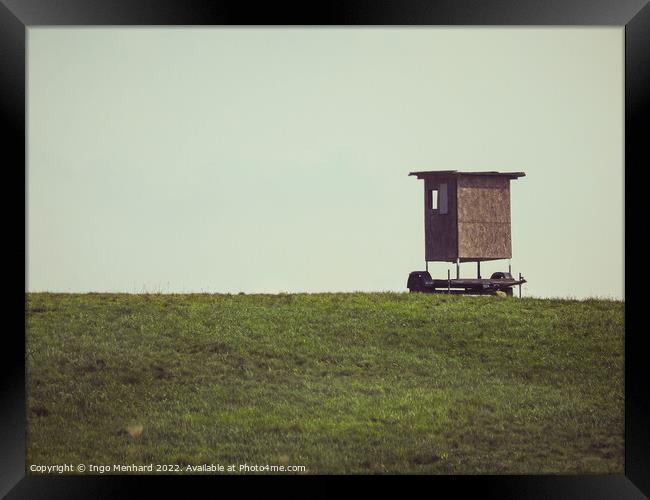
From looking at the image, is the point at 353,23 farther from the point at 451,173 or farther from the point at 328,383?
the point at 451,173

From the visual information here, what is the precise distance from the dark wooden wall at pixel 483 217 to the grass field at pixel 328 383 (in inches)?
155

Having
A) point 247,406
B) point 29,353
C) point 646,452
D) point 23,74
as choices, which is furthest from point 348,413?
point 23,74

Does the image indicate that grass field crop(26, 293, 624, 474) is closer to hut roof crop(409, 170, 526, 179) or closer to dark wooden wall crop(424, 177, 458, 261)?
dark wooden wall crop(424, 177, 458, 261)

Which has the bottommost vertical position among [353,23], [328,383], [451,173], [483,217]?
[328,383]

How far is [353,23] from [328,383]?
8511 mm

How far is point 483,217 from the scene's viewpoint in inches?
1029

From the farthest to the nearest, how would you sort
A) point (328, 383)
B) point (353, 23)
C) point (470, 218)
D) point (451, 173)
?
point (470, 218)
point (451, 173)
point (328, 383)
point (353, 23)

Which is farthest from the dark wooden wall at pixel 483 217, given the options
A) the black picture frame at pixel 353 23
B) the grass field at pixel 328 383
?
the black picture frame at pixel 353 23

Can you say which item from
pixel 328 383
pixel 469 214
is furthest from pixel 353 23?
pixel 469 214

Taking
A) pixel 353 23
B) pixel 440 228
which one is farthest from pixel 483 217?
pixel 353 23

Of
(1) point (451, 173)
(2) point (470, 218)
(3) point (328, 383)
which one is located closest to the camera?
(3) point (328, 383)

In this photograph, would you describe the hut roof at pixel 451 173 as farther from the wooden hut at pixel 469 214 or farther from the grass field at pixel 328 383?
the grass field at pixel 328 383

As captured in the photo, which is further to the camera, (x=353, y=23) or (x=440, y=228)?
(x=440, y=228)

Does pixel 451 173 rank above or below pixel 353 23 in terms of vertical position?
below
